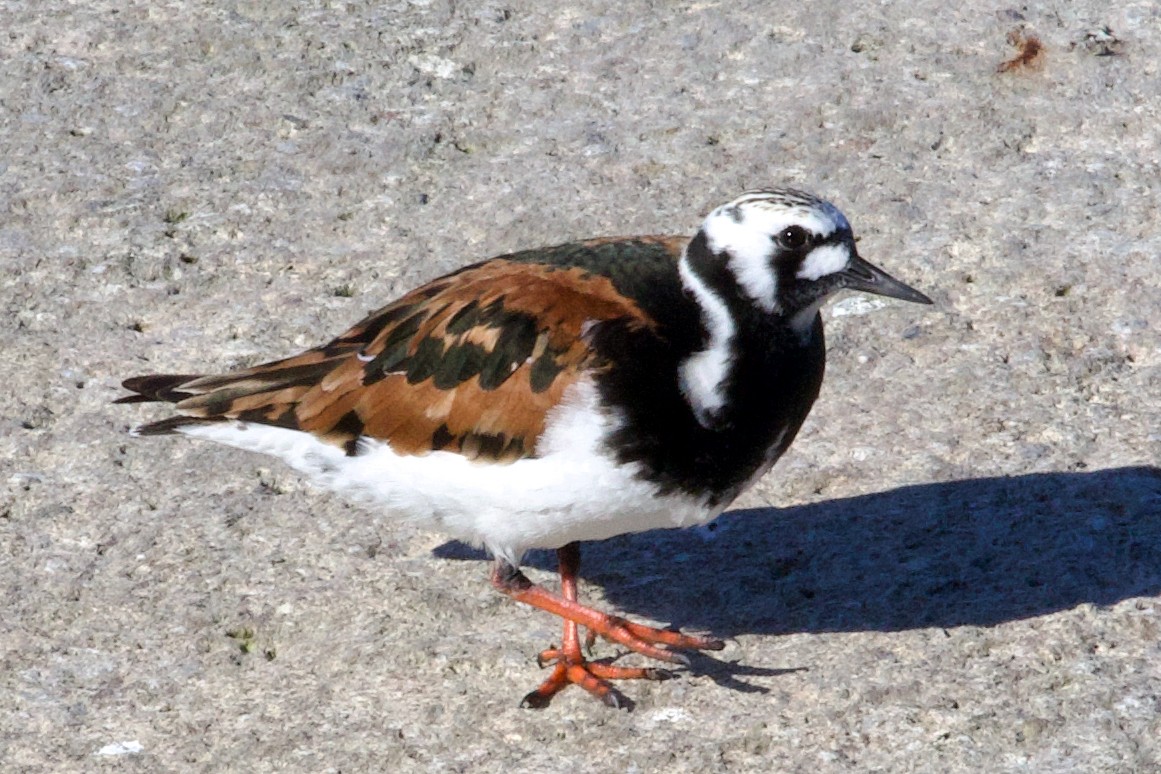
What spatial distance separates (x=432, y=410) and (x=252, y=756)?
949mm

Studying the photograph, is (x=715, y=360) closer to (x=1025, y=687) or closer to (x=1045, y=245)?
(x=1025, y=687)

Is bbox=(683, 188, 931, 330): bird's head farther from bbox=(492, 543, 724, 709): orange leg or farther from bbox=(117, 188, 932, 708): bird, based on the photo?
bbox=(492, 543, 724, 709): orange leg

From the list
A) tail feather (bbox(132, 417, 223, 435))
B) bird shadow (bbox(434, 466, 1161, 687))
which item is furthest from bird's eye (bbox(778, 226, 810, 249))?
tail feather (bbox(132, 417, 223, 435))

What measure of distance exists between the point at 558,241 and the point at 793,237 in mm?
1903

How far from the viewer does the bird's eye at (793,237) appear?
4141mm

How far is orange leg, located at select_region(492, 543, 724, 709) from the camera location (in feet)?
14.1

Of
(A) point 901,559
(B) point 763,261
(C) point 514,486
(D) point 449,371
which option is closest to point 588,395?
(C) point 514,486

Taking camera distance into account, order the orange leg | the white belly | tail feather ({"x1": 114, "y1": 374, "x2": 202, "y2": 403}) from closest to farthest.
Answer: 1. the white belly
2. the orange leg
3. tail feather ({"x1": 114, "y1": 374, "x2": 202, "y2": 403})

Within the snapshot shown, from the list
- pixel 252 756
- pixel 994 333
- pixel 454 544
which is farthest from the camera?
pixel 994 333

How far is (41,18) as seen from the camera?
711 cm

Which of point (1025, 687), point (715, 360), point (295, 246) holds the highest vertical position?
point (715, 360)

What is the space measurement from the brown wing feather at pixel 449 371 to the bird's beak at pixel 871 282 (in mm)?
543

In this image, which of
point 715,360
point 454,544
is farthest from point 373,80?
point 715,360

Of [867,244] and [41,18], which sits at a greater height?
[41,18]
